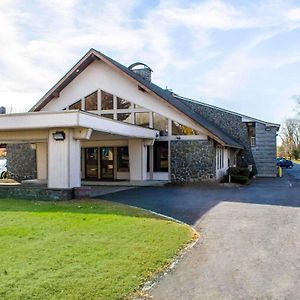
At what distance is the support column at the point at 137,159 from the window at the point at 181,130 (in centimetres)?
207

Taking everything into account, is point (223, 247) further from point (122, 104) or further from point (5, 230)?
point (122, 104)

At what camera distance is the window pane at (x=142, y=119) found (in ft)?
72.6

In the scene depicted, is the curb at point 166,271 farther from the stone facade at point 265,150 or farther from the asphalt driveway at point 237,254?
the stone facade at point 265,150

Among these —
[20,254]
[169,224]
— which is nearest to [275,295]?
[20,254]

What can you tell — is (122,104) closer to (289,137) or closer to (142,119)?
(142,119)

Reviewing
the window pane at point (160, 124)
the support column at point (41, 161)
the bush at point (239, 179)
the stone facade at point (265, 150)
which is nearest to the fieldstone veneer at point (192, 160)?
the window pane at point (160, 124)

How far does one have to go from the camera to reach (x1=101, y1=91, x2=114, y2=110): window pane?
2269 cm

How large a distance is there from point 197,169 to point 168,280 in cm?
1638

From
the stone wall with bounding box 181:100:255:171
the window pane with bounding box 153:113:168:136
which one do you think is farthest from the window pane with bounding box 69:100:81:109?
the stone wall with bounding box 181:100:255:171

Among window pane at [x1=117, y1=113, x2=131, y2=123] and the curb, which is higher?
window pane at [x1=117, y1=113, x2=131, y2=123]

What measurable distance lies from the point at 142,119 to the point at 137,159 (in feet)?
8.36

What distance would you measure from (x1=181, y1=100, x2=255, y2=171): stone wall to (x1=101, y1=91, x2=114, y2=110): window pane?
25.8ft

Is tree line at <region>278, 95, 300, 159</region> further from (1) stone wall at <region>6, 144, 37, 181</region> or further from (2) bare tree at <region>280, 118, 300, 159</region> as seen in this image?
(1) stone wall at <region>6, 144, 37, 181</region>

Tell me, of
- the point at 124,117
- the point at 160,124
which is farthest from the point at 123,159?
the point at 160,124
